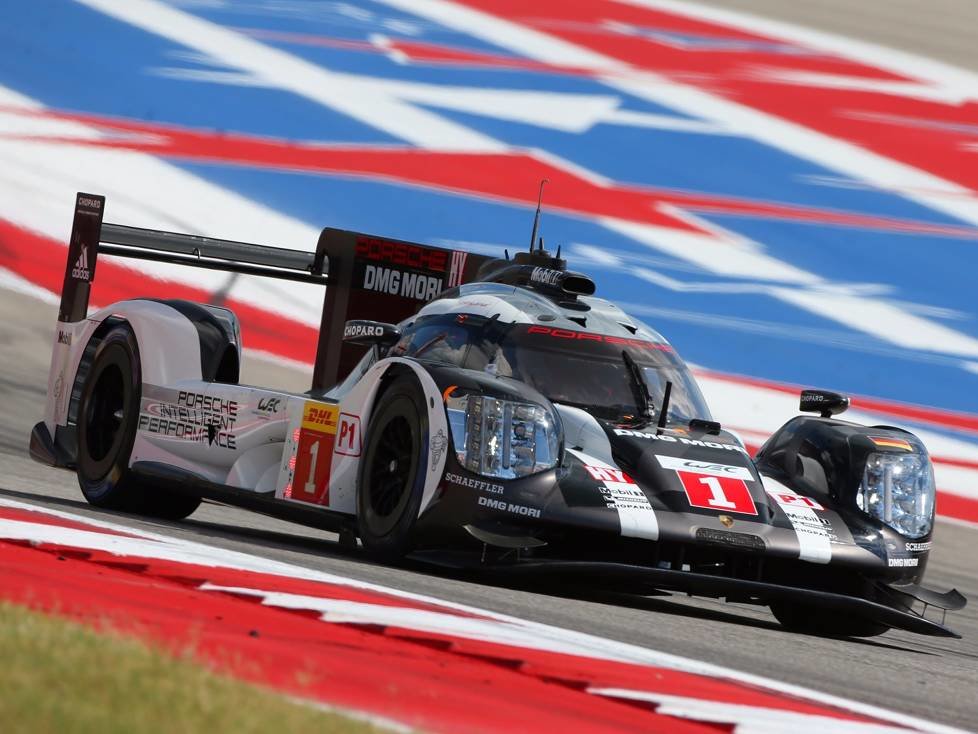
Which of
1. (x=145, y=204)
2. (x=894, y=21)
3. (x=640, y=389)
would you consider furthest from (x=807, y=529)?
(x=894, y=21)

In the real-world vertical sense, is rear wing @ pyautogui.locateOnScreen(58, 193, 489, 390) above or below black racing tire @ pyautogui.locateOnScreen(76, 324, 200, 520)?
above

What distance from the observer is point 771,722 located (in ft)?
13.6

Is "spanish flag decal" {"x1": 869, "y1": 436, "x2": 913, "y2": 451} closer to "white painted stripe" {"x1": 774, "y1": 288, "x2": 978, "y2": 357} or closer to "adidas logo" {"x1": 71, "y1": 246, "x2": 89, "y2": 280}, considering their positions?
"adidas logo" {"x1": 71, "y1": 246, "x2": 89, "y2": 280}

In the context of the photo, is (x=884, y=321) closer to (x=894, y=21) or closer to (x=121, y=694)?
(x=894, y=21)

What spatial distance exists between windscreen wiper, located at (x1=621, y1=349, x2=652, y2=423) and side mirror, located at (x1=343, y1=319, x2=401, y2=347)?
1.09m

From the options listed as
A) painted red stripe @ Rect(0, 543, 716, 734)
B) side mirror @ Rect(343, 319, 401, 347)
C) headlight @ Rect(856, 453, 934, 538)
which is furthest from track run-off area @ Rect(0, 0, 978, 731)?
painted red stripe @ Rect(0, 543, 716, 734)

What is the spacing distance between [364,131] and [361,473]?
1325 centimetres

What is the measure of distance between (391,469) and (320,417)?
2.44ft

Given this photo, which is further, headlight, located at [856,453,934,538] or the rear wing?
the rear wing

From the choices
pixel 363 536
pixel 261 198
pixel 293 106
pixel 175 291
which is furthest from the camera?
pixel 293 106

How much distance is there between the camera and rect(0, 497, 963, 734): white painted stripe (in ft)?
15.8

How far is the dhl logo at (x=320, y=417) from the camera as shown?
26.2 ft

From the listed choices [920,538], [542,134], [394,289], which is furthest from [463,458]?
[542,134]

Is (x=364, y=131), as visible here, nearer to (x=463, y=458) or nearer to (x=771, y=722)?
(x=463, y=458)
